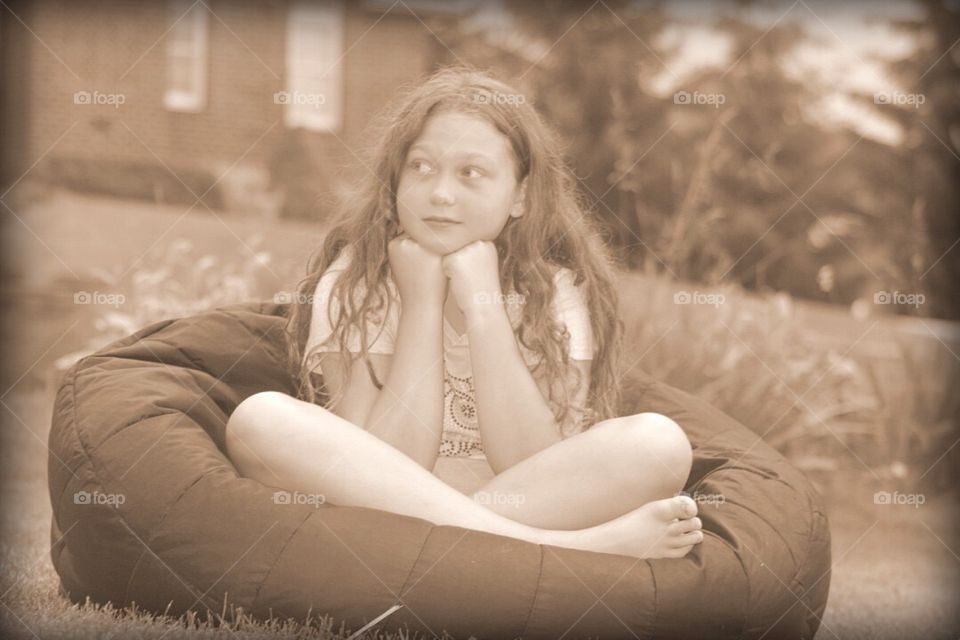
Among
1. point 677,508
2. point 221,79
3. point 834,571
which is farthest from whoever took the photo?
point 221,79

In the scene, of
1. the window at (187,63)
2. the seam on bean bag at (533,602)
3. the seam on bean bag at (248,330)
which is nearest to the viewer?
the seam on bean bag at (533,602)

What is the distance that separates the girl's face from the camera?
6.41 ft

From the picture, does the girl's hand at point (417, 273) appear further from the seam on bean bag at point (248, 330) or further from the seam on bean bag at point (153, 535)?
the seam on bean bag at point (153, 535)

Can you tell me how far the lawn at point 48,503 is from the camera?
1.76m

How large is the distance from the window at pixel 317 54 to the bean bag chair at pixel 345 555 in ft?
11.2

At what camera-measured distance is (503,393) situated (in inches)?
74.0

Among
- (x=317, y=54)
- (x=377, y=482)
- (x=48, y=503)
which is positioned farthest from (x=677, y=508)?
(x=317, y=54)

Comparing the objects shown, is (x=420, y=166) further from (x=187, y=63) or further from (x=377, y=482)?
(x=187, y=63)

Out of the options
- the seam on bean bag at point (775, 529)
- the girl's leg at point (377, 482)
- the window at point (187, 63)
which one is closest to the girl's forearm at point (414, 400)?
the girl's leg at point (377, 482)

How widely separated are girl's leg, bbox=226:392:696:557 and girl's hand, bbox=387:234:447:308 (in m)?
0.30

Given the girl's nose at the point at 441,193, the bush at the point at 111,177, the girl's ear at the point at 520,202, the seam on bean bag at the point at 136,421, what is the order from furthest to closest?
the bush at the point at 111,177, the girl's ear at the point at 520,202, the girl's nose at the point at 441,193, the seam on bean bag at the point at 136,421

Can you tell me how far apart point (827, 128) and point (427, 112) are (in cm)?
512

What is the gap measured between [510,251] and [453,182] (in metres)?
0.23

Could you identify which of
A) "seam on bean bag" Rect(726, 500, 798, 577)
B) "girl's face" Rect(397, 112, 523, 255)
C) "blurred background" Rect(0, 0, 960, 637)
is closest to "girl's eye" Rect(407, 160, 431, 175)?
"girl's face" Rect(397, 112, 523, 255)
